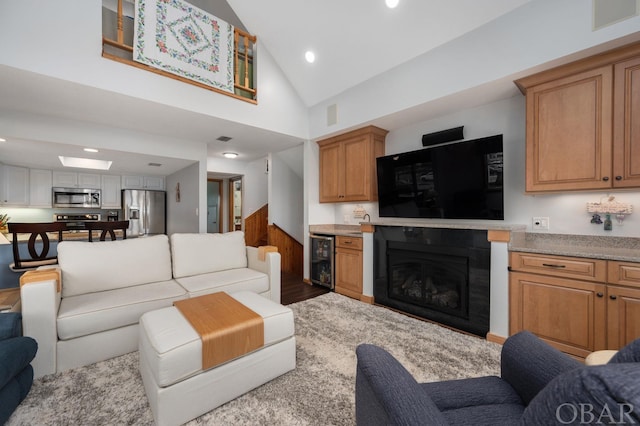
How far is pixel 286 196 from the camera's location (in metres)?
5.59

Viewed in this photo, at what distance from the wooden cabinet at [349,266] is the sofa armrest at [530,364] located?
2.40 meters

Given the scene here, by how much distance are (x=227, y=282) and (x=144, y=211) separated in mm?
4520

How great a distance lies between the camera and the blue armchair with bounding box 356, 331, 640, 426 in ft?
1.22

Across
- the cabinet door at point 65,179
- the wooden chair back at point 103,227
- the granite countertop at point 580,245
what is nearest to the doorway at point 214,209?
the cabinet door at point 65,179

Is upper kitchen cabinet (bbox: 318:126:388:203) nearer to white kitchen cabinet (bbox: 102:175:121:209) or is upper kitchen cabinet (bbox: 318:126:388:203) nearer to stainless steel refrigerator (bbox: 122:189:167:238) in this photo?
stainless steel refrigerator (bbox: 122:189:167:238)

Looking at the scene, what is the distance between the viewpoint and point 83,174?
541cm

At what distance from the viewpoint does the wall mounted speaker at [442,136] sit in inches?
119

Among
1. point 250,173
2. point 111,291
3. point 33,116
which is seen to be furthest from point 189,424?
point 250,173

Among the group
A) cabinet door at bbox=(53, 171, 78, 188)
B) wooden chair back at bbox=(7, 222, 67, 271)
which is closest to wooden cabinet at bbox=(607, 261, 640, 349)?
wooden chair back at bbox=(7, 222, 67, 271)

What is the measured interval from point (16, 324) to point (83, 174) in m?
5.12

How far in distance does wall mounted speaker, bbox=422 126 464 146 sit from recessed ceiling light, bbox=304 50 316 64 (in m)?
1.84

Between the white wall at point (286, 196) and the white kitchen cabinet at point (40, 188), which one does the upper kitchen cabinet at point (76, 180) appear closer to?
the white kitchen cabinet at point (40, 188)

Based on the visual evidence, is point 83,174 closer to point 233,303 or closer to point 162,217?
point 162,217

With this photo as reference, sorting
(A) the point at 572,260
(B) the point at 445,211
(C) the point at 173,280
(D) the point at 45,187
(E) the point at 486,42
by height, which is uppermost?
(E) the point at 486,42
